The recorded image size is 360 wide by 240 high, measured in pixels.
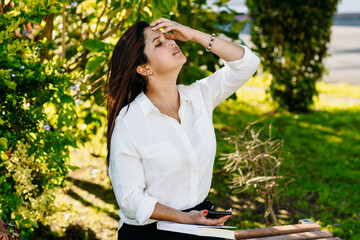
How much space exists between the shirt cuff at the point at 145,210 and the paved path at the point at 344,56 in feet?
15.6

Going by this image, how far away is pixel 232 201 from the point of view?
424cm

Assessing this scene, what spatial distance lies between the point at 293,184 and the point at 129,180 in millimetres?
2487

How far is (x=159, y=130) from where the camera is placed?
2.22 metres

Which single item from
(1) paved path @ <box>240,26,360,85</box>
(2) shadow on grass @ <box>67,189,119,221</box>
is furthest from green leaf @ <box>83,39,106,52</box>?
(1) paved path @ <box>240,26,360,85</box>

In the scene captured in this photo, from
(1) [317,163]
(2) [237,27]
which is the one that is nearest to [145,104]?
(2) [237,27]

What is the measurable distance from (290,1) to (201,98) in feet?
14.2

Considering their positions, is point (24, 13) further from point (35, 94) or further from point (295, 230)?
point (295, 230)

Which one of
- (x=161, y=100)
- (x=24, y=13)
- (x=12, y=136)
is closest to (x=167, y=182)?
(x=161, y=100)

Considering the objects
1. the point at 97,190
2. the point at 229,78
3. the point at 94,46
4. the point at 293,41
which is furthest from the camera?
the point at 293,41

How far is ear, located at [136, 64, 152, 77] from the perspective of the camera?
231cm

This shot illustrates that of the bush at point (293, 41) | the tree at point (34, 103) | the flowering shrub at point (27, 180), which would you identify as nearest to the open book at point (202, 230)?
the tree at point (34, 103)

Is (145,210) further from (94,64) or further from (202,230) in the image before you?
(94,64)

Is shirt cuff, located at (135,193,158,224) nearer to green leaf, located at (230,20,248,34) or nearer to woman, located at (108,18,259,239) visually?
woman, located at (108,18,259,239)

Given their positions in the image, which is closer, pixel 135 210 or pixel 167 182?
pixel 135 210
